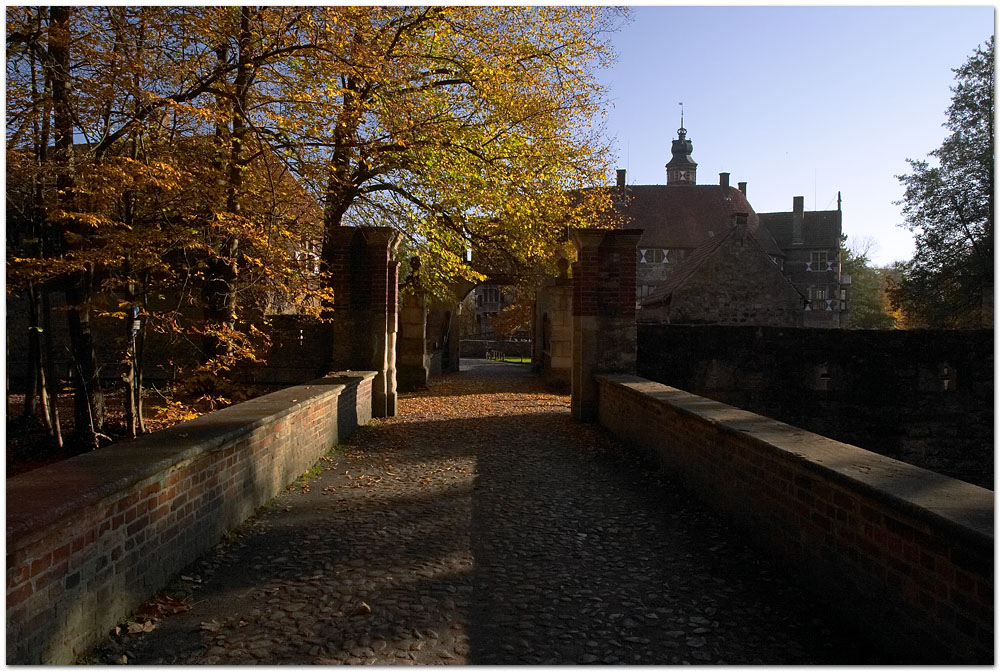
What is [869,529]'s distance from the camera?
3.19 m

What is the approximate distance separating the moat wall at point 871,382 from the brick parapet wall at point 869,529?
7.71 meters

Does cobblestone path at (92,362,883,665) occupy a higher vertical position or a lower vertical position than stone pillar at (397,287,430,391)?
lower

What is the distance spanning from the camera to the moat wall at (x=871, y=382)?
12.8m

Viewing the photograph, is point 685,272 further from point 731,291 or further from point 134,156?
point 134,156

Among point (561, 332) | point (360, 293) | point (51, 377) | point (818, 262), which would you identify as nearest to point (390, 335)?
point (360, 293)

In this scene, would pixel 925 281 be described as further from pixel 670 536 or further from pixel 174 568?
pixel 174 568

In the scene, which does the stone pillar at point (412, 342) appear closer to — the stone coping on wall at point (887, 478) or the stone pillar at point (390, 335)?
the stone pillar at point (390, 335)

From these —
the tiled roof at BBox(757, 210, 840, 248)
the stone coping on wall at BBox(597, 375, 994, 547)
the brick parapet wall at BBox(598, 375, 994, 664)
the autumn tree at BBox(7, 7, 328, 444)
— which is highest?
the tiled roof at BBox(757, 210, 840, 248)

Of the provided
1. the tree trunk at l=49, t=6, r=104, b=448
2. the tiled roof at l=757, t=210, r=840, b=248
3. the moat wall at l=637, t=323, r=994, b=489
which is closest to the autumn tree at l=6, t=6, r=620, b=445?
the tree trunk at l=49, t=6, r=104, b=448

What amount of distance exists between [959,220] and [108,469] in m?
30.0

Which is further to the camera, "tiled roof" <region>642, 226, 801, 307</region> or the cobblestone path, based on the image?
"tiled roof" <region>642, 226, 801, 307</region>

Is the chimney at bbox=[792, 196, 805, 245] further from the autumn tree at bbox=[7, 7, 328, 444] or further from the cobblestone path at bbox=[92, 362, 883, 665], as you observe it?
the cobblestone path at bbox=[92, 362, 883, 665]

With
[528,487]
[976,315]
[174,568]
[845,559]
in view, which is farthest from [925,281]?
[174,568]

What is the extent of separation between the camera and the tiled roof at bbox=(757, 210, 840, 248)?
166 ft
